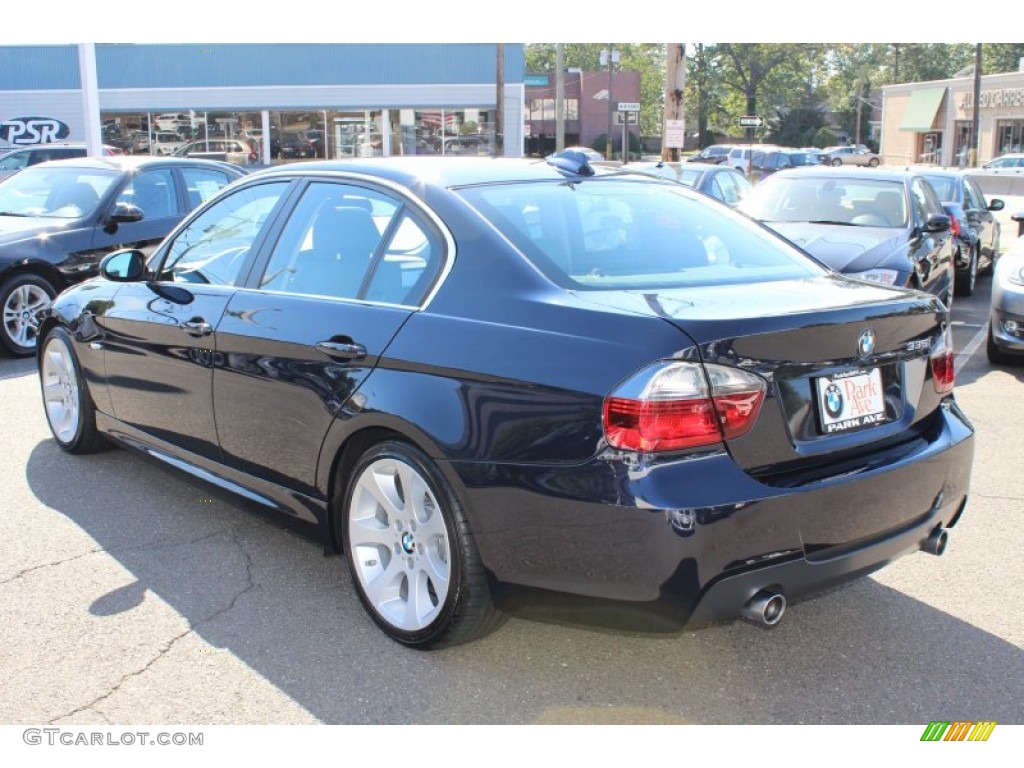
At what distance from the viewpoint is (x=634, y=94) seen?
72.8 metres

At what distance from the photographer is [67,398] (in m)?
5.64

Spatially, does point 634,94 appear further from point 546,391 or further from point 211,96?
point 546,391

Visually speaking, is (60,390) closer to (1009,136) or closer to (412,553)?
(412,553)

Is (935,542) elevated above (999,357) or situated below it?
above

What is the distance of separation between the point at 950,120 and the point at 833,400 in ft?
223

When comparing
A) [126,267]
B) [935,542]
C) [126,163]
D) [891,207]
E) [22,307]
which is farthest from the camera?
[126,163]

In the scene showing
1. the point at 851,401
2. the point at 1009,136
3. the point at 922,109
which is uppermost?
the point at 922,109

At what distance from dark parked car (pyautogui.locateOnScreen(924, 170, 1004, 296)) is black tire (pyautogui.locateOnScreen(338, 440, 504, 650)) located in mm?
10166

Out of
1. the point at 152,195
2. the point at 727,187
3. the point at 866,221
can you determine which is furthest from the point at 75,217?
the point at 727,187

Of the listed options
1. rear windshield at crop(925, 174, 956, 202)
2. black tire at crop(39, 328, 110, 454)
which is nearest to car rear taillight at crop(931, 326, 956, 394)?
black tire at crop(39, 328, 110, 454)

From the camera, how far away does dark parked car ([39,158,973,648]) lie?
2816mm

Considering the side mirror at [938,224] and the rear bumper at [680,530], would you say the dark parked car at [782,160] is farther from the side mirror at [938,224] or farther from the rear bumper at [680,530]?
the rear bumper at [680,530]

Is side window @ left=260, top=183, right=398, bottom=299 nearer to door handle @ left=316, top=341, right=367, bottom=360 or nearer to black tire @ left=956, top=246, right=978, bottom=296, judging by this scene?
door handle @ left=316, top=341, right=367, bottom=360

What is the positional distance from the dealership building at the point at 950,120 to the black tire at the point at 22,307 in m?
57.2
